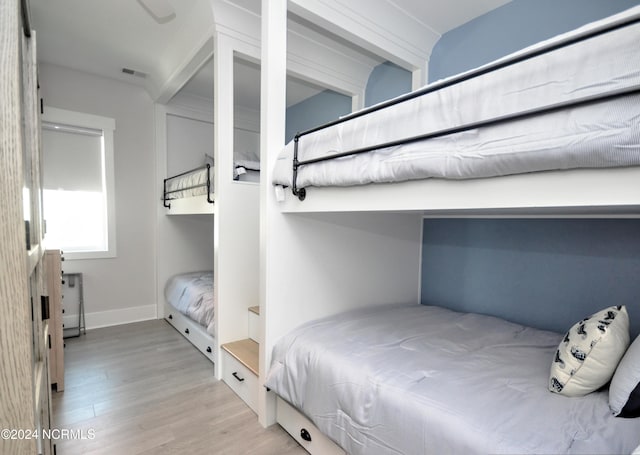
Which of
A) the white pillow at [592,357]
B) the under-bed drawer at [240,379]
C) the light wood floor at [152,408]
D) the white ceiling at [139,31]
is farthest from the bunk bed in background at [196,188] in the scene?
the white pillow at [592,357]

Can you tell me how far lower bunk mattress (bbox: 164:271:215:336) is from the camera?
2592mm

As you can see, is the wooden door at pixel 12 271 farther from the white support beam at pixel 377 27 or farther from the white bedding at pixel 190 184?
the white bedding at pixel 190 184

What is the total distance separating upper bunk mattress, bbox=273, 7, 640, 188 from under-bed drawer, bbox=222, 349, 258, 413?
146 cm

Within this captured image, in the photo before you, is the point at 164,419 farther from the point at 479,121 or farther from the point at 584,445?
the point at 479,121

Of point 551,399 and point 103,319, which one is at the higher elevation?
point 551,399

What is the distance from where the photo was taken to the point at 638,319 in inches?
63.3

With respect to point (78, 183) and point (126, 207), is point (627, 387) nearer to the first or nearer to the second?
point (126, 207)

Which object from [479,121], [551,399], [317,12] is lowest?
[551,399]

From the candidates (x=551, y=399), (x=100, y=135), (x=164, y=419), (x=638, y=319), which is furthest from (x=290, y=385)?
(x=100, y=135)

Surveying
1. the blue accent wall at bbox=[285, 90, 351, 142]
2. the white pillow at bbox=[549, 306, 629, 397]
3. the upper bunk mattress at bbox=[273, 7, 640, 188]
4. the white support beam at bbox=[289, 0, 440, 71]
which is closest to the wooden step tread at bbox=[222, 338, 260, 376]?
the upper bunk mattress at bbox=[273, 7, 640, 188]

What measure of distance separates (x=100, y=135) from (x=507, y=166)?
3766mm

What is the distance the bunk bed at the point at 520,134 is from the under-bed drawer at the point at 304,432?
112cm

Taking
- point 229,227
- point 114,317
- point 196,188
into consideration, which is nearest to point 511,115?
point 229,227

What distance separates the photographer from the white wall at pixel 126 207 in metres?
3.16
